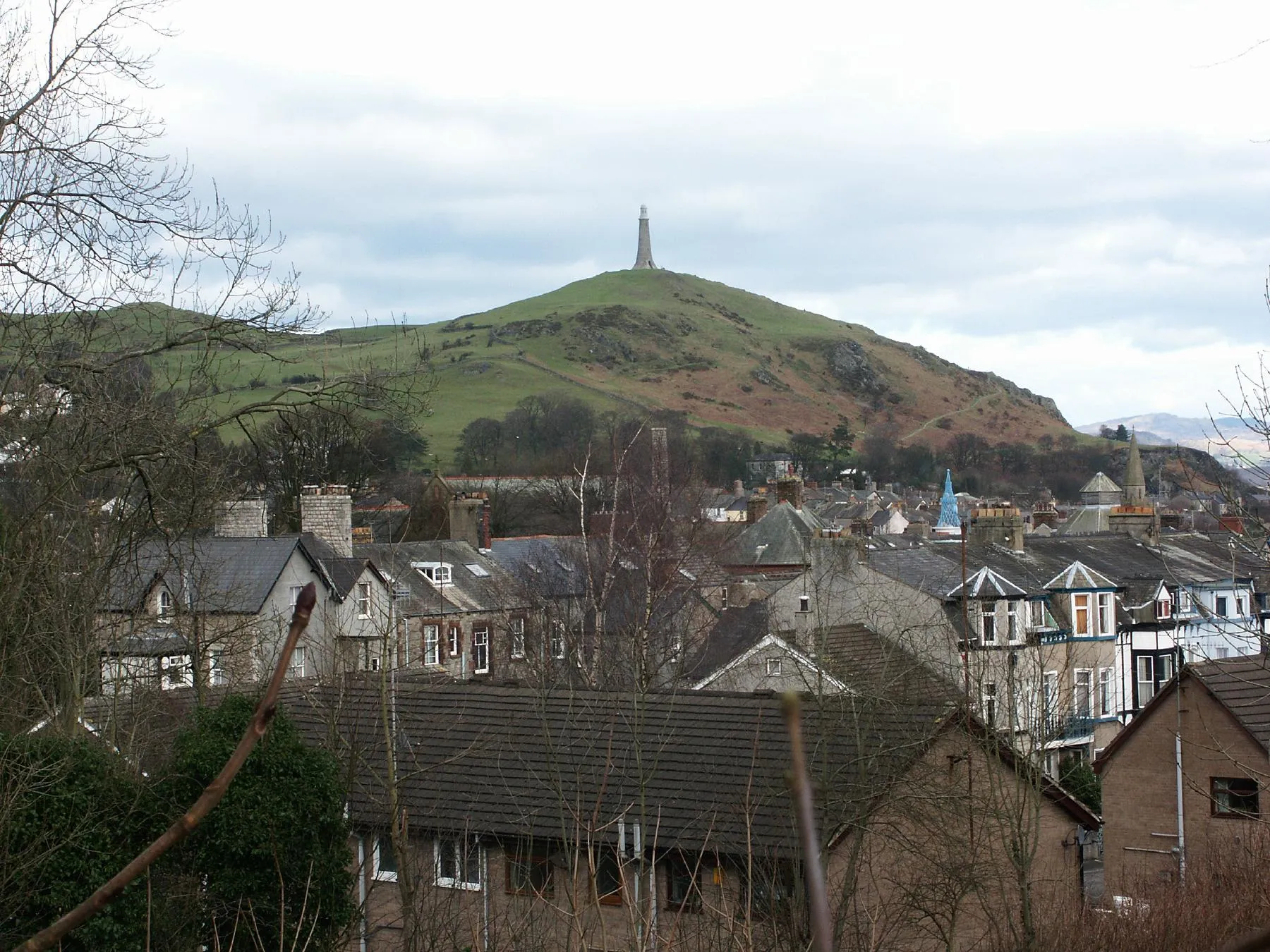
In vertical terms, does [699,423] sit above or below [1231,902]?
above

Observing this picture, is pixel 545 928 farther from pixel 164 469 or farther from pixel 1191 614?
pixel 1191 614

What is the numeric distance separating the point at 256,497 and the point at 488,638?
9.64 metres

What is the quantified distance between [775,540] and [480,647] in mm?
18066

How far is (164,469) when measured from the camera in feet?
42.8

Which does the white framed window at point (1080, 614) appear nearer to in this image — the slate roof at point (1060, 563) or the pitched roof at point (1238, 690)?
the slate roof at point (1060, 563)

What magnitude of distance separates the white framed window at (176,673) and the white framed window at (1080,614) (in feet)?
79.6

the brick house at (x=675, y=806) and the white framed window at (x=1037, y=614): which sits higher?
the white framed window at (x=1037, y=614)


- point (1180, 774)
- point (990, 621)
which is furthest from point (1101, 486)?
point (1180, 774)

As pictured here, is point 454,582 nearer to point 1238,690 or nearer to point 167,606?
point 167,606

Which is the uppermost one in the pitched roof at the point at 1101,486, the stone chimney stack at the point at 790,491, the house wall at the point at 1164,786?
the pitched roof at the point at 1101,486

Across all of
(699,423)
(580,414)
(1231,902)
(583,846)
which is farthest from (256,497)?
(699,423)

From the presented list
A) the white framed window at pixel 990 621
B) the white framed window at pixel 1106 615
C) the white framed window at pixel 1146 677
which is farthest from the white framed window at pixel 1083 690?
the white framed window at pixel 990 621

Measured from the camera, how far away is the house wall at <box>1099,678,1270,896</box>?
68.1ft

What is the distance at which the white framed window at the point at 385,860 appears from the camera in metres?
16.2
